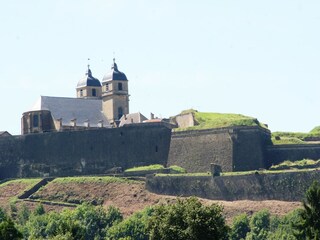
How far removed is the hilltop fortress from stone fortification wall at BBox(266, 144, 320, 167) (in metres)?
0.08

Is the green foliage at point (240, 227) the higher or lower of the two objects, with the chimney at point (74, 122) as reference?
lower

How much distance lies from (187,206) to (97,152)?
51.0 meters

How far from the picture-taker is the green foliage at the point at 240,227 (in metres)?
93.0

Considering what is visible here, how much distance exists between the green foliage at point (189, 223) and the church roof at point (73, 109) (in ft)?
182

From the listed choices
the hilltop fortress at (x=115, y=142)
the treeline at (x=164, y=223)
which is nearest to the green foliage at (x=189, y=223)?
the treeline at (x=164, y=223)

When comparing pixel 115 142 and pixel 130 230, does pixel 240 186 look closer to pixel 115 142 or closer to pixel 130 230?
pixel 130 230

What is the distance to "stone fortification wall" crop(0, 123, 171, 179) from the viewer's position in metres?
113

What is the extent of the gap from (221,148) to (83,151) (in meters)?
13.5

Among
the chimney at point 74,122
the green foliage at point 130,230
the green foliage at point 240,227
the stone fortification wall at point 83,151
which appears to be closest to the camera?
the green foliage at point 130,230

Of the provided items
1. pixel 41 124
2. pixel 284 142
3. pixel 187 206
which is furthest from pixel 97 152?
pixel 187 206

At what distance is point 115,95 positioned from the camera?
122 meters

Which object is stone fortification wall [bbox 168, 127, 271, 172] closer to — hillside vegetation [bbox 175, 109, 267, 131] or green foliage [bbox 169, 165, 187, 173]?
hillside vegetation [bbox 175, 109, 267, 131]

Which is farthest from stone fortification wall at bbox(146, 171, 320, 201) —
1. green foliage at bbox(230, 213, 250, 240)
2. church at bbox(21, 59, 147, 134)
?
church at bbox(21, 59, 147, 134)

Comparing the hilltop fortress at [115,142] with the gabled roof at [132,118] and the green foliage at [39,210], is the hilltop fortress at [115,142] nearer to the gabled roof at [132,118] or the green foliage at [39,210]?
the gabled roof at [132,118]
